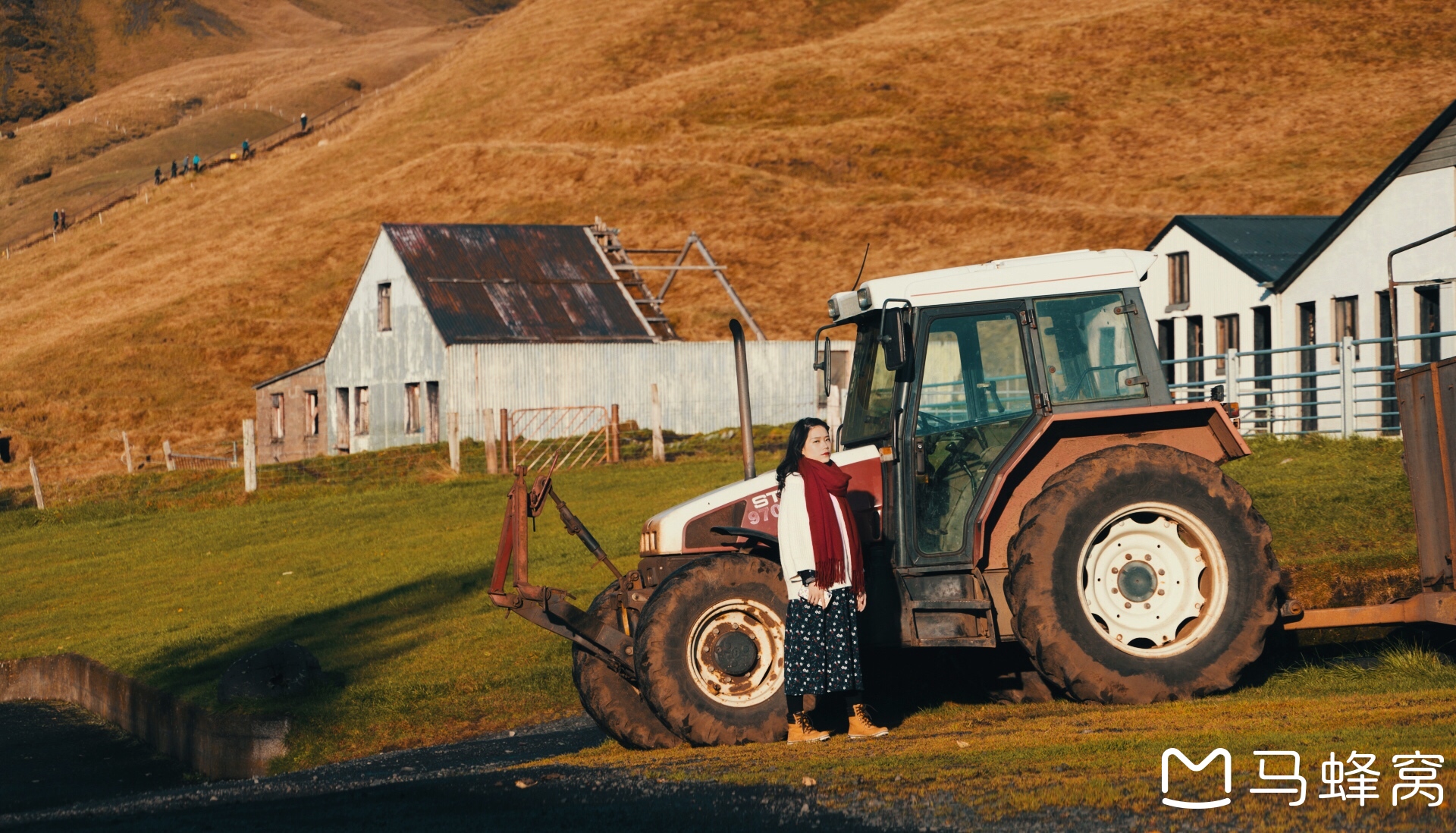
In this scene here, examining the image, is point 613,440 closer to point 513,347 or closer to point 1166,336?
point 513,347

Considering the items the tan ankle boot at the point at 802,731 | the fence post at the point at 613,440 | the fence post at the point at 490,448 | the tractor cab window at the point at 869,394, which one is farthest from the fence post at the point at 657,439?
the tan ankle boot at the point at 802,731

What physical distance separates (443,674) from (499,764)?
391 centimetres

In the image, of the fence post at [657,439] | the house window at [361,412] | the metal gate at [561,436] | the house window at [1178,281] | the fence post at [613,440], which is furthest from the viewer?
the house window at [361,412]

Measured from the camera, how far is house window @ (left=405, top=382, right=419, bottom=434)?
43594mm

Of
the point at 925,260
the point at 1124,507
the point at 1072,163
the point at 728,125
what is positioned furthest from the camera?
the point at 728,125

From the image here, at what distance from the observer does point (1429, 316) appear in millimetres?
27859

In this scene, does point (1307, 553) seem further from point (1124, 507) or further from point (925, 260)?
point (925, 260)

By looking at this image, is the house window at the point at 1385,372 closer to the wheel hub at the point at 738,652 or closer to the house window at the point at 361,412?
the wheel hub at the point at 738,652

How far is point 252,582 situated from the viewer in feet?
64.2

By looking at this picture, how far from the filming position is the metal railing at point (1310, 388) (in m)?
23.7

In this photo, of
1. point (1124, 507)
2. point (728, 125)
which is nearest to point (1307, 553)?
point (1124, 507)

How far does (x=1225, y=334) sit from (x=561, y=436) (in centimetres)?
1757

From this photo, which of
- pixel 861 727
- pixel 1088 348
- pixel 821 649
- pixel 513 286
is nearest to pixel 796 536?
pixel 821 649

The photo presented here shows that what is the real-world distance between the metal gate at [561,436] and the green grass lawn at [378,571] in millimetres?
1419
